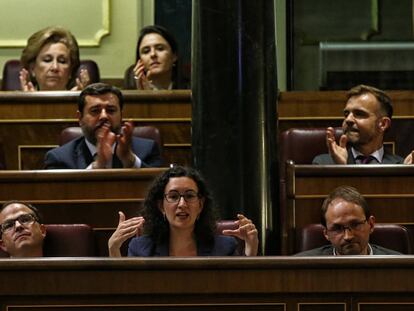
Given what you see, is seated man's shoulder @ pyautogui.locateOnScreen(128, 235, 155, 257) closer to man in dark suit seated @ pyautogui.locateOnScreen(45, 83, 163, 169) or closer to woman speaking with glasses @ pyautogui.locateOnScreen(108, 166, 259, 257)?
woman speaking with glasses @ pyautogui.locateOnScreen(108, 166, 259, 257)

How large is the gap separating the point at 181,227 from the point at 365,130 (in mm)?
1154

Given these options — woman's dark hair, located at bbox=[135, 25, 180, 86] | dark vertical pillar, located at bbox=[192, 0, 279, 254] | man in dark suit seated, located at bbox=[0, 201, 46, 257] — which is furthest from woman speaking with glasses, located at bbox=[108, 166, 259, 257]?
woman's dark hair, located at bbox=[135, 25, 180, 86]

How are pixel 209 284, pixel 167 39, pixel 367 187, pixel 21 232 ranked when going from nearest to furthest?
pixel 209 284
pixel 21 232
pixel 367 187
pixel 167 39

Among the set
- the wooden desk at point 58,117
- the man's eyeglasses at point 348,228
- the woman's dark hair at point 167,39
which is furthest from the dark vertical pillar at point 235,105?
the woman's dark hair at point 167,39

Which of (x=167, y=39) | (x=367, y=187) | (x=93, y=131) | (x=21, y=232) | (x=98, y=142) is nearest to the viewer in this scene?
(x=21, y=232)

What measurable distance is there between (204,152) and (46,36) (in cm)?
157

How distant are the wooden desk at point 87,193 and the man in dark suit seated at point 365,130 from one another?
2.51ft

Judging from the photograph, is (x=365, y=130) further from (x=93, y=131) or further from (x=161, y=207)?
(x=161, y=207)

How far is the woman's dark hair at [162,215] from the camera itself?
3992mm

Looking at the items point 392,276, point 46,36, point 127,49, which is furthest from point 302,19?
point 392,276

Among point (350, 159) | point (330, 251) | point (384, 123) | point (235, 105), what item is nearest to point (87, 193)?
point (235, 105)

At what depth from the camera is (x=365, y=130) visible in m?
4.85

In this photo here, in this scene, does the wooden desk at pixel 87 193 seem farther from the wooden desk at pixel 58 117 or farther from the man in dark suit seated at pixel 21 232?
Result: the wooden desk at pixel 58 117

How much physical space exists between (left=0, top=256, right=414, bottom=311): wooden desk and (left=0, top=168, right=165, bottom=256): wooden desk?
107cm
